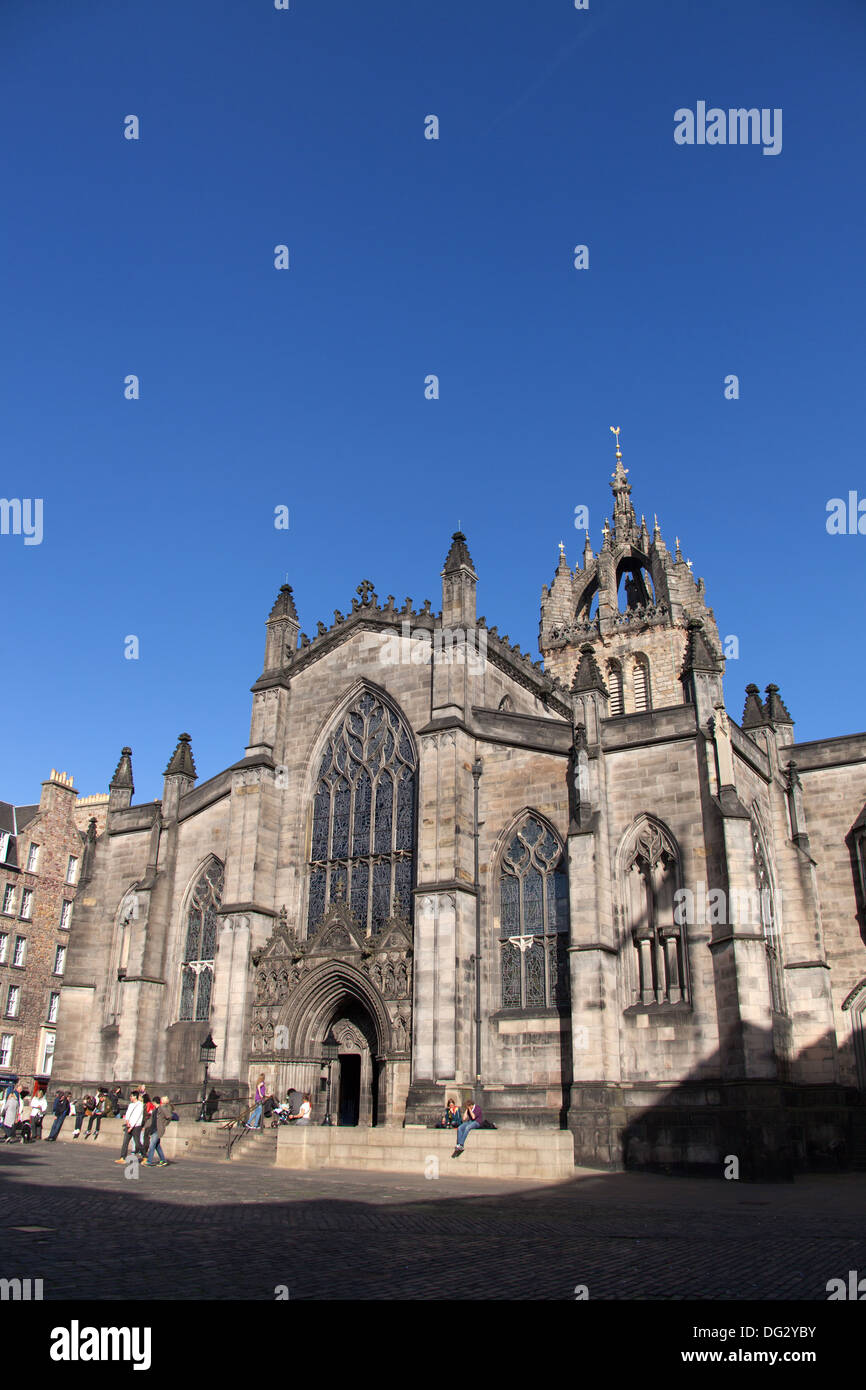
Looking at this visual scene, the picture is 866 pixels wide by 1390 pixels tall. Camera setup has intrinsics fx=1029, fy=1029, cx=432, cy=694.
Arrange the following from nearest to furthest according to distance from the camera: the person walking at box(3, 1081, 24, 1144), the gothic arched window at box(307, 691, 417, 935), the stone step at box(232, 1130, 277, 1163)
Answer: the stone step at box(232, 1130, 277, 1163) < the person walking at box(3, 1081, 24, 1144) < the gothic arched window at box(307, 691, 417, 935)

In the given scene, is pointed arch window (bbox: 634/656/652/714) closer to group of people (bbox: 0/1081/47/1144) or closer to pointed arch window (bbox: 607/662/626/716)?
pointed arch window (bbox: 607/662/626/716)

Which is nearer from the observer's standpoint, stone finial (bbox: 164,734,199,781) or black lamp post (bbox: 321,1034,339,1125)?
black lamp post (bbox: 321,1034,339,1125)

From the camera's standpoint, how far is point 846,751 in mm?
30469

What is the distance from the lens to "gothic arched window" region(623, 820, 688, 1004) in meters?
24.8

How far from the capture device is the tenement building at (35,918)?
45781mm

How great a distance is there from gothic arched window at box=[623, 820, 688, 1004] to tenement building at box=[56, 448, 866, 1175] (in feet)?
0.21

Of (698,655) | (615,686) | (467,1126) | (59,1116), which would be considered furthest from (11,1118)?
(615,686)

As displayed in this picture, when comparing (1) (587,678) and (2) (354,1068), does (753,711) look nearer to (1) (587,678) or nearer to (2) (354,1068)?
(1) (587,678)

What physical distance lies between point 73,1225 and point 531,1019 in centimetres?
1659

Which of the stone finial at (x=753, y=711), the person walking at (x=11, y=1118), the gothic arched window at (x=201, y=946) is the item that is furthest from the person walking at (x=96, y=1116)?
the stone finial at (x=753, y=711)

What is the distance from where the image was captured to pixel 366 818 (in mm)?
31406

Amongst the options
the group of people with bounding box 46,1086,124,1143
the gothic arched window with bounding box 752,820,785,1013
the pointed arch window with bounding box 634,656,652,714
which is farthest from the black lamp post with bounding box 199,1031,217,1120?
the pointed arch window with bounding box 634,656,652,714

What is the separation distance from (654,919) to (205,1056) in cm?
1405
